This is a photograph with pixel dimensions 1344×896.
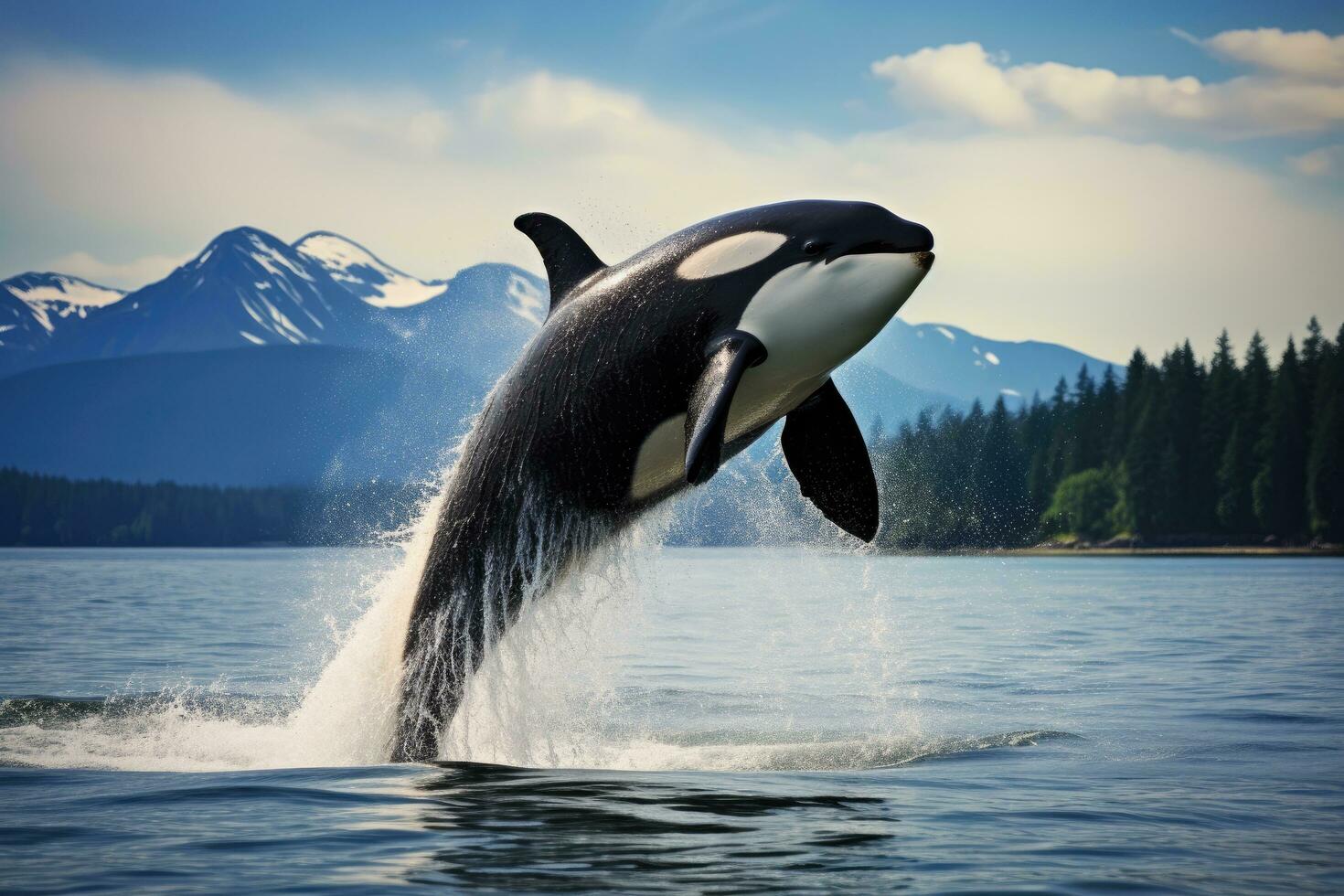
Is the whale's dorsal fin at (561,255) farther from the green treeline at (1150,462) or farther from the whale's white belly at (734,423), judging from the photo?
the green treeline at (1150,462)

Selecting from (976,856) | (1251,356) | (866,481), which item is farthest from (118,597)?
(1251,356)

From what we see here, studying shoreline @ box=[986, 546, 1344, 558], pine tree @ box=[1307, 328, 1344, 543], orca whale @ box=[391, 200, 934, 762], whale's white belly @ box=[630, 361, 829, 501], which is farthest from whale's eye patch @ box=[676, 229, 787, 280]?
pine tree @ box=[1307, 328, 1344, 543]

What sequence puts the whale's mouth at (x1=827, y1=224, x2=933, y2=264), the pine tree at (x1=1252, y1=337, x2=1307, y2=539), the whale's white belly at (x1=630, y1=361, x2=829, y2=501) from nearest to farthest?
A: the whale's mouth at (x1=827, y1=224, x2=933, y2=264)
the whale's white belly at (x1=630, y1=361, x2=829, y2=501)
the pine tree at (x1=1252, y1=337, x2=1307, y2=539)

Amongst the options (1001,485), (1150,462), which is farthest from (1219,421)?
(1001,485)

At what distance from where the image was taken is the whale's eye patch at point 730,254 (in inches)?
311

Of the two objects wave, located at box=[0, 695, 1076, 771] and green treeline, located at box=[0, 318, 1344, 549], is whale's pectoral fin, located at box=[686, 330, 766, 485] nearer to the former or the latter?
wave, located at box=[0, 695, 1076, 771]

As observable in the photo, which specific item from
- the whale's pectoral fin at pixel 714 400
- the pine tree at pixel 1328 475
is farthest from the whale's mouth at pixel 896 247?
the pine tree at pixel 1328 475

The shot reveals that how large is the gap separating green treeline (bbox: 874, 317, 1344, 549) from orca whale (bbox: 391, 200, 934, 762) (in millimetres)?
87937

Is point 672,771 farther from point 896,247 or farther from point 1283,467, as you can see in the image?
point 1283,467

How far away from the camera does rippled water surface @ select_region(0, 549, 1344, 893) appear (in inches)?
234

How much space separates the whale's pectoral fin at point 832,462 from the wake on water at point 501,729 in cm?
103

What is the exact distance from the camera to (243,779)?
836 cm

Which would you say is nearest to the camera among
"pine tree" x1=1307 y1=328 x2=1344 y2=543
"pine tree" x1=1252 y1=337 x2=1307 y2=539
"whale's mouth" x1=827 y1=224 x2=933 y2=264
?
"whale's mouth" x1=827 y1=224 x2=933 y2=264

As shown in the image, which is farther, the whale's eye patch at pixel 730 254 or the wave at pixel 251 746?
the wave at pixel 251 746
